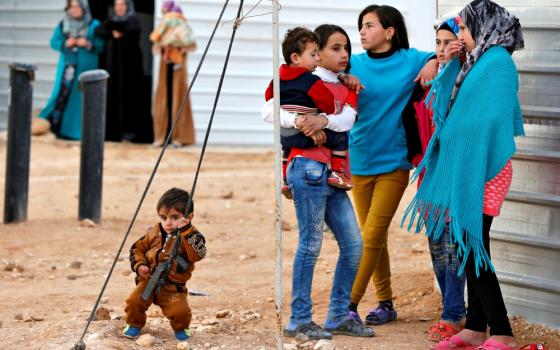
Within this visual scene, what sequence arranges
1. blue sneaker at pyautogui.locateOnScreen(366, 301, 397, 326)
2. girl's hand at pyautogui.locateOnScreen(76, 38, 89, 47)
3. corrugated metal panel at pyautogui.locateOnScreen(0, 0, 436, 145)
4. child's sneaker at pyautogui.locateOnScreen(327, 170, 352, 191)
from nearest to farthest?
1. child's sneaker at pyautogui.locateOnScreen(327, 170, 352, 191)
2. blue sneaker at pyautogui.locateOnScreen(366, 301, 397, 326)
3. girl's hand at pyautogui.locateOnScreen(76, 38, 89, 47)
4. corrugated metal panel at pyautogui.locateOnScreen(0, 0, 436, 145)

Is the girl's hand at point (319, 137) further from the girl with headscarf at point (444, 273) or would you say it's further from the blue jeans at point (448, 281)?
the blue jeans at point (448, 281)

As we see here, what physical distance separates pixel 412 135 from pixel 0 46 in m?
12.4

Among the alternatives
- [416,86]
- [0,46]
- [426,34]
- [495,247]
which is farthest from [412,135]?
[0,46]

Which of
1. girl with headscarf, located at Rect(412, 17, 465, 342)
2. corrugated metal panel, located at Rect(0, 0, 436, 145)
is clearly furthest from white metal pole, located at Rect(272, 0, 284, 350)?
corrugated metal panel, located at Rect(0, 0, 436, 145)

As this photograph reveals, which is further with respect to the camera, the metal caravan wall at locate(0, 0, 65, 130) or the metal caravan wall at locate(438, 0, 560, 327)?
the metal caravan wall at locate(0, 0, 65, 130)

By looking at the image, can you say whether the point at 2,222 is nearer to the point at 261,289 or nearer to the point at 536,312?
the point at 261,289

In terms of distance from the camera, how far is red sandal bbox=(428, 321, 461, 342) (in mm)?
5617

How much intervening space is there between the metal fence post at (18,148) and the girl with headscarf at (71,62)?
219 inches

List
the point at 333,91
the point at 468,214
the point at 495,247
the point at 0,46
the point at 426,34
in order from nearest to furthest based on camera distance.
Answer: the point at 468,214 → the point at 333,91 → the point at 495,247 → the point at 426,34 → the point at 0,46

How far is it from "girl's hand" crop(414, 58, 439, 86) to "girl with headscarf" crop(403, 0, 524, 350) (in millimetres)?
412

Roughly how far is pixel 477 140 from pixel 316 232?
93 cm

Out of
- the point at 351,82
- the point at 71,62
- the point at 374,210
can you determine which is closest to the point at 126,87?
the point at 71,62

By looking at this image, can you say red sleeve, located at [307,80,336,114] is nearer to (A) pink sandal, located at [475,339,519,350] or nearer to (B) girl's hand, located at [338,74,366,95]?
(B) girl's hand, located at [338,74,366,95]

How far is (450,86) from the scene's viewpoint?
526 cm
